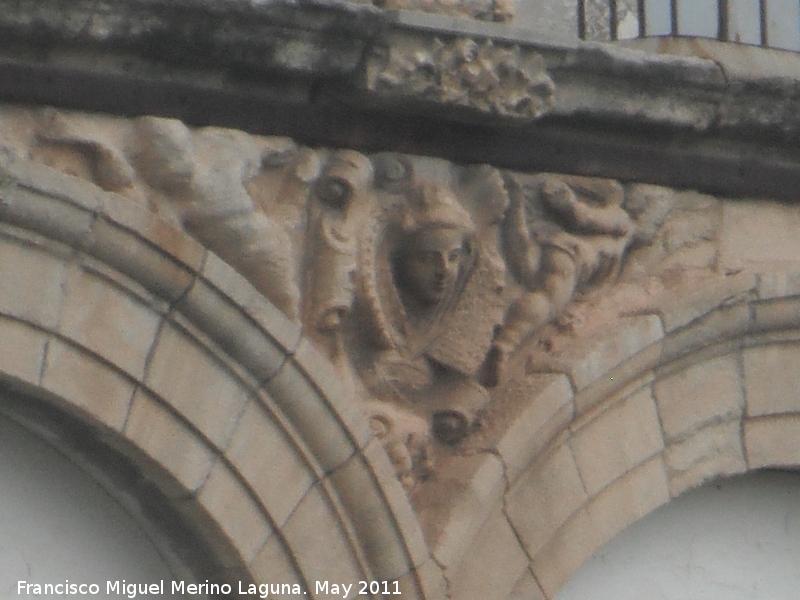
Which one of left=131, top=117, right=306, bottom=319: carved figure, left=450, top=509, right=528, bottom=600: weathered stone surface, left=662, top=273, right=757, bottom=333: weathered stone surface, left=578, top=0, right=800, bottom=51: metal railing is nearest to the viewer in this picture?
left=131, top=117, right=306, bottom=319: carved figure

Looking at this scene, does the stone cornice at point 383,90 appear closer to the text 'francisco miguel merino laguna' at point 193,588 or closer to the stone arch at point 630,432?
the stone arch at point 630,432

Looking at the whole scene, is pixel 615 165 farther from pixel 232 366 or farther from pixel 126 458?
pixel 126 458

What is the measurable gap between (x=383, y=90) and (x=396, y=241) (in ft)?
1.21

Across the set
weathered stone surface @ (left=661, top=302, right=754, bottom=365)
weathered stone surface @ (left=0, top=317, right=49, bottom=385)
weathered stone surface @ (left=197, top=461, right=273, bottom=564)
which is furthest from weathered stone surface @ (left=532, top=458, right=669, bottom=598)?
weathered stone surface @ (left=0, top=317, right=49, bottom=385)

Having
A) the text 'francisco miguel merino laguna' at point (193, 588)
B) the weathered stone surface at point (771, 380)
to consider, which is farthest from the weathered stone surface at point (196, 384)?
the weathered stone surface at point (771, 380)

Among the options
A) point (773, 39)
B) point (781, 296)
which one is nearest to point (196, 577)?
point (781, 296)

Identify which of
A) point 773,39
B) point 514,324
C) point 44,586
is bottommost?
point 44,586

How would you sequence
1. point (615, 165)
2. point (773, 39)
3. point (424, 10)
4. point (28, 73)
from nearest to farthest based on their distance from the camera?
point (28, 73), point (424, 10), point (615, 165), point (773, 39)

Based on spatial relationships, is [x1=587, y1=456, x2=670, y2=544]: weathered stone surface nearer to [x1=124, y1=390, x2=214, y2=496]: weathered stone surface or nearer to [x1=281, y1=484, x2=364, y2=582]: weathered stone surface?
[x1=281, y1=484, x2=364, y2=582]: weathered stone surface

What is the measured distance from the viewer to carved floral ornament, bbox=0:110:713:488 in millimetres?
3842

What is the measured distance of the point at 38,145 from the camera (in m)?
3.74

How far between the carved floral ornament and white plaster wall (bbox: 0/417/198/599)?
1.87 ft

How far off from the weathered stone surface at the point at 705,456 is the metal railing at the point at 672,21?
3.56 feet

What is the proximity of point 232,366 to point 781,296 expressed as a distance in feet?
5.13
